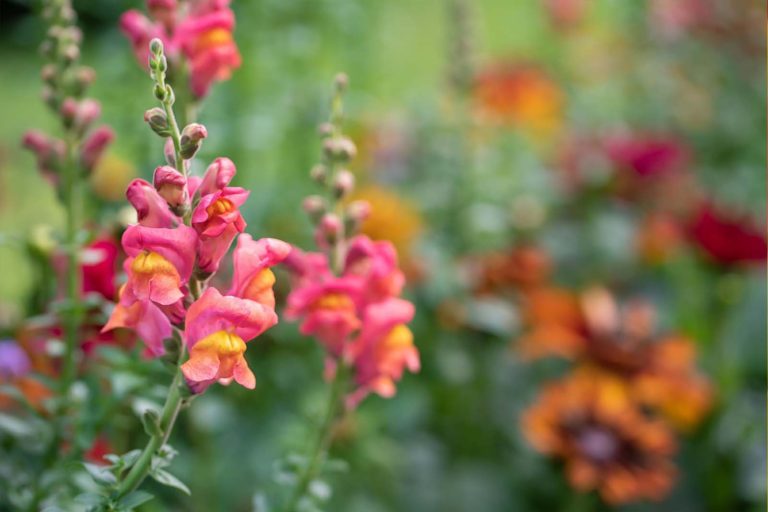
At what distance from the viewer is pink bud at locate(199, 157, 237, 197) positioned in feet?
2.02

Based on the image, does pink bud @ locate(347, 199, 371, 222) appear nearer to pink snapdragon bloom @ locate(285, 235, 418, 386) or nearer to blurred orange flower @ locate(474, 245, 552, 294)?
pink snapdragon bloom @ locate(285, 235, 418, 386)

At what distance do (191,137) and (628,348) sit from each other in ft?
3.30

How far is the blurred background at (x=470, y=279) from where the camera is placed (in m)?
1.38

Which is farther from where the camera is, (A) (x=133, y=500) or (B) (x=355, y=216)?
(B) (x=355, y=216)

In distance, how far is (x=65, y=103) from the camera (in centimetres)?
85

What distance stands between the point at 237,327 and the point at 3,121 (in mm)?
3209

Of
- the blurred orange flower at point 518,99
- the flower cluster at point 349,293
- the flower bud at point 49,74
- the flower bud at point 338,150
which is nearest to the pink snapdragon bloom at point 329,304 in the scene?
the flower cluster at point 349,293

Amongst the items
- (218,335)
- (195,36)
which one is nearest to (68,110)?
(195,36)

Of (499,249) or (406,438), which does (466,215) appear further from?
(406,438)

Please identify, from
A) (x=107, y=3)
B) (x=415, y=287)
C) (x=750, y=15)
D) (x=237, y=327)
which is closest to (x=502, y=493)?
(x=415, y=287)

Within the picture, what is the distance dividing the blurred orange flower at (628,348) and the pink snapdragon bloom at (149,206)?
932mm

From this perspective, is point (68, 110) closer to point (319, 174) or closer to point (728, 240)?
point (319, 174)

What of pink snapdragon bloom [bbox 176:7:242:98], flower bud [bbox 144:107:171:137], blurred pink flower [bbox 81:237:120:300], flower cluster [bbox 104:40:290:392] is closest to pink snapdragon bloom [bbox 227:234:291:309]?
flower cluster [bbox 104:40:290:392]

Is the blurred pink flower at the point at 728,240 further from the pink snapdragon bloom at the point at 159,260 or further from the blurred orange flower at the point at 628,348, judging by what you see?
the pink snapdragon bloom at the point at 159,260
